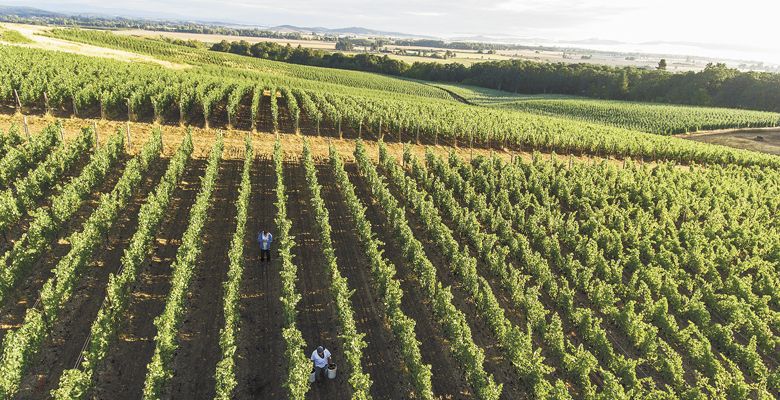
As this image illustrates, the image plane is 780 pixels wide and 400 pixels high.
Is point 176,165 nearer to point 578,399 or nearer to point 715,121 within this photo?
point 578,399

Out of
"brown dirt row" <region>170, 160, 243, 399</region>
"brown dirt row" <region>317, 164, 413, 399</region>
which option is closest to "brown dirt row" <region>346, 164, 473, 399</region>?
"brown dirt row" <region>317, 164, 413, 399</region>

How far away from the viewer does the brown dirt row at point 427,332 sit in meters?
15.4

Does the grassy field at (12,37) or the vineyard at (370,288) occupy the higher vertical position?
the grassy field at (12,37)

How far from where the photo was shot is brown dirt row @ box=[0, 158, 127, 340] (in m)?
15.8

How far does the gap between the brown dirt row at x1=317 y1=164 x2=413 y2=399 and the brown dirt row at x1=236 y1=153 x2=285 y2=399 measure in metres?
3.27

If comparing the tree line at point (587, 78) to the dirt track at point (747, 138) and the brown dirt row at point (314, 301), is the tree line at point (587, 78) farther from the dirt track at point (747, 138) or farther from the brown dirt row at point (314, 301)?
the brown dirt row at point (314, 301)

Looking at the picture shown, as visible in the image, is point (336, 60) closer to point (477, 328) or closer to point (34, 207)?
point (34, 207)

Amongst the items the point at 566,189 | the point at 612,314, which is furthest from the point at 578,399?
the point at 566,189

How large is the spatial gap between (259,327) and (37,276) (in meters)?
9.97

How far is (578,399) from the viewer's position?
15500 mm

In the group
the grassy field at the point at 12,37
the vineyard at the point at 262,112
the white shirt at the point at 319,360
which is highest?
the grassy field at the point at 12,37

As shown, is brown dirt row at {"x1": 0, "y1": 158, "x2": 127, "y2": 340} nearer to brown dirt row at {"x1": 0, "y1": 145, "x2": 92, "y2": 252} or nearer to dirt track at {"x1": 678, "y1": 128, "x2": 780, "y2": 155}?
brown dirt row at {"x1": 0, "y1": 145, "x2": 92, "y2": 252}

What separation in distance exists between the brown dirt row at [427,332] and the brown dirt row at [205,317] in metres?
7.90

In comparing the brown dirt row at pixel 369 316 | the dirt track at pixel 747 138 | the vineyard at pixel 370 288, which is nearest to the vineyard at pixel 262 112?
the vineyard at pixel 370 288
